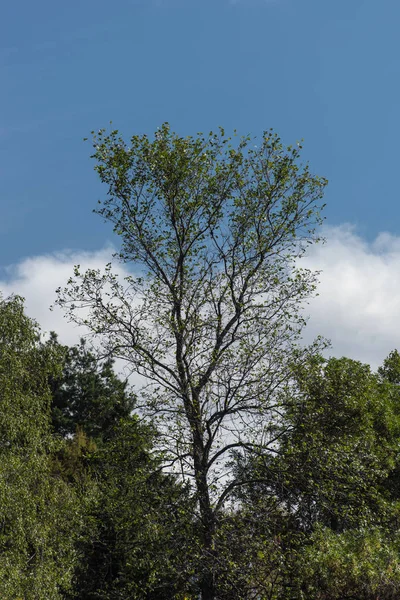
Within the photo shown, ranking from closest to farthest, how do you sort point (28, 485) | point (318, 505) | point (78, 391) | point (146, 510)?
1. point (146, 510)
2. point (318, 505)
3. point (28, 485)
4. point (78, 391)

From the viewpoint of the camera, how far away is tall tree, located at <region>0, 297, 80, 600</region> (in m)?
15.3

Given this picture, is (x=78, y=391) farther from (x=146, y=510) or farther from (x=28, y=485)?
(x=146, y=510)

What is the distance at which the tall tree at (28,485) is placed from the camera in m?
15.3

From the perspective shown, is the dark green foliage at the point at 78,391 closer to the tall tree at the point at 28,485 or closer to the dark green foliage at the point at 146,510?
the tall tree at the point at 28,485

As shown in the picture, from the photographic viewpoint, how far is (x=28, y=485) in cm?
1641

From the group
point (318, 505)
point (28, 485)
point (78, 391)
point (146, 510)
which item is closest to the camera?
point (146, 510)

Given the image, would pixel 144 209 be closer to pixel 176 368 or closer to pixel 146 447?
pixel 176 368

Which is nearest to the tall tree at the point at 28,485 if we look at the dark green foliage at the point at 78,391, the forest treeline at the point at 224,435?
the forest treeline at the point at 224,435

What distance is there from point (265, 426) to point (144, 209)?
494 cm

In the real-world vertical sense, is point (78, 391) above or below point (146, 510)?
above

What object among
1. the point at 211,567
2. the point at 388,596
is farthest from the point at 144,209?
the point at 388,596

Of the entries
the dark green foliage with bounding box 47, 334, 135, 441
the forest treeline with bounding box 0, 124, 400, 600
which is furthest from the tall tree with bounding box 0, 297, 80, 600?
the dark green foliage with bounding box 47, 334, 135, 441

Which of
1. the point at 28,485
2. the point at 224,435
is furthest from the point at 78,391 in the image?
the point at 224,435

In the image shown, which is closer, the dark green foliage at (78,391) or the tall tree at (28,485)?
the tall tree at (28,485)
